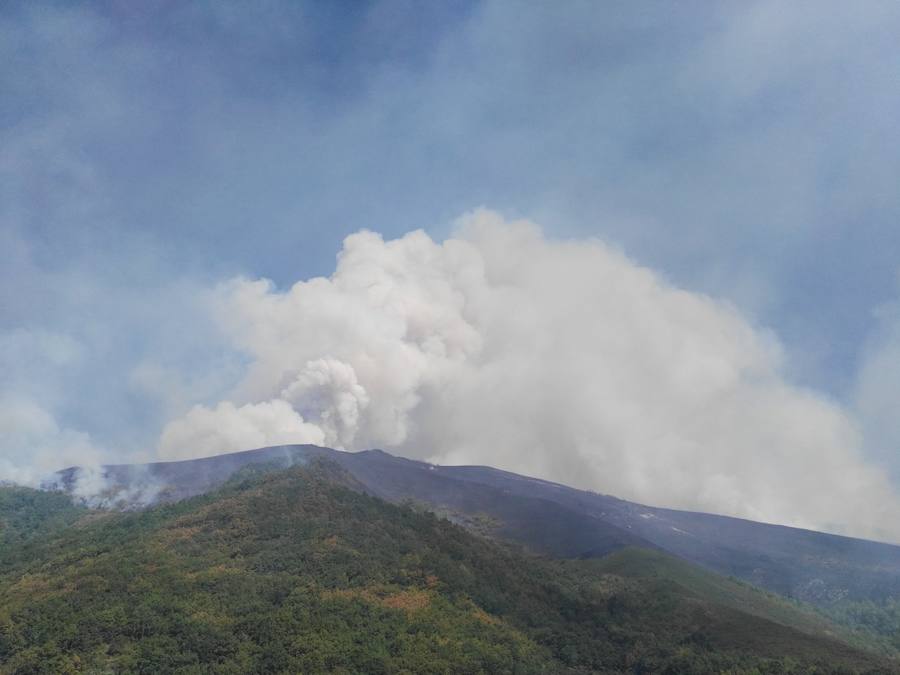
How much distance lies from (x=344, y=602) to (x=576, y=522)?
5590cm

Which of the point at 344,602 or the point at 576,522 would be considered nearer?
the point at 344,602

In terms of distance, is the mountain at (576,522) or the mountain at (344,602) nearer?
the mountain at (344,602)

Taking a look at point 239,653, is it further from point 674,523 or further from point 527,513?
point 674,523

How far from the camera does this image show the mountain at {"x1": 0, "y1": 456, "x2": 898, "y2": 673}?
4053 centimetres

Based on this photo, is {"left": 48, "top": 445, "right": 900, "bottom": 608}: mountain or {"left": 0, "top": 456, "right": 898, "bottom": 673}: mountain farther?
{"left": 48, "top": 445, "right": 900, "bottom": 608}: mountain

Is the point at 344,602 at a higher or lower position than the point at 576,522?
lower

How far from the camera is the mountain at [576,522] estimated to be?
9125 cm

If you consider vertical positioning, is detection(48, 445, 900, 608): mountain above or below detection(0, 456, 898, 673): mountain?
above

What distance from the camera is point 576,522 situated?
96312mm

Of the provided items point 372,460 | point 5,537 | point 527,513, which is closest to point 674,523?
point 527,513

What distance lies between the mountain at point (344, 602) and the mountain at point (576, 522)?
12373mm

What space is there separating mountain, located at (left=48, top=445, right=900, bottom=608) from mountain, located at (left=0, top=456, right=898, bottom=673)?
1237cm

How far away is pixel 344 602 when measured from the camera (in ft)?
155

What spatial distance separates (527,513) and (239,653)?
6608 centimetres
